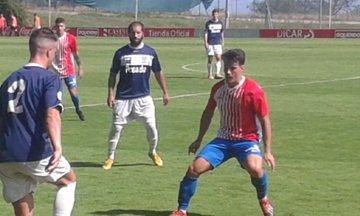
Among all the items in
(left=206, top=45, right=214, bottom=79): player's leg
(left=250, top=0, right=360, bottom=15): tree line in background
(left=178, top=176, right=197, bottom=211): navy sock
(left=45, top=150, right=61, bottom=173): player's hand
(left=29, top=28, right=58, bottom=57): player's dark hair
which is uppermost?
(left=29, top=28, right=58, bottom=57): player's dark hair

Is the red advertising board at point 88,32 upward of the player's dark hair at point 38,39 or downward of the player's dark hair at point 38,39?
downward

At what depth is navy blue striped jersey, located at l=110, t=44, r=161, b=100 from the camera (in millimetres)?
13383

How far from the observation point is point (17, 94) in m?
7.77

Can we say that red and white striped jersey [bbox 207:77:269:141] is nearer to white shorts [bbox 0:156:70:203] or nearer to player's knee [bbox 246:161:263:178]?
player's knee [bbox 246:161:263:178]

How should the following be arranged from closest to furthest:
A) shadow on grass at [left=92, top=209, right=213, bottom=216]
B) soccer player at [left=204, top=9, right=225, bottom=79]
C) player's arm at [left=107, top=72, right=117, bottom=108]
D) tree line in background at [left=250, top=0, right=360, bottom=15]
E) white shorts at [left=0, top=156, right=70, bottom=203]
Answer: white shorts at [left=0, top=156, right=70, bottom=203] → shadow on grass at [left=92, top=209, right=213, bottom=216] → player's arm at [left=107, top=72, right=117, bottom=108] → soccer player at [left=204, top=9, right=225, bottom=79] → tree line in background at [left=250, top=0, right=360, bottom=15]

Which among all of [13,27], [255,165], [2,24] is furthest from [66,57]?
[13,27]

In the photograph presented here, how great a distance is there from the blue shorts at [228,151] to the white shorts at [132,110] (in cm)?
357

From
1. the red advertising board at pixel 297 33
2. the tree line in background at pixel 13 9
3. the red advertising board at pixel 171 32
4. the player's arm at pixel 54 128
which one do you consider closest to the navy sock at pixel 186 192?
the player's arm at pixel 54 128

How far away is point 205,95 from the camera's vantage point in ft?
81.5

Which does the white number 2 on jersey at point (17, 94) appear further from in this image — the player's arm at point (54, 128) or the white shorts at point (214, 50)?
the white shorts at point (214, 50)

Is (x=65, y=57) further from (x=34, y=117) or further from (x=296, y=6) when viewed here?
(x=296, y=6)

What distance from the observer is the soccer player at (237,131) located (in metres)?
9.80

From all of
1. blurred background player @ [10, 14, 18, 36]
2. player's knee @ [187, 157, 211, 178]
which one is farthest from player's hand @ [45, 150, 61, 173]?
blurred background player @ [10, 14, 18, 36]

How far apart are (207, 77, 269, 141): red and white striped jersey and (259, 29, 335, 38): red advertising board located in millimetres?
64655
